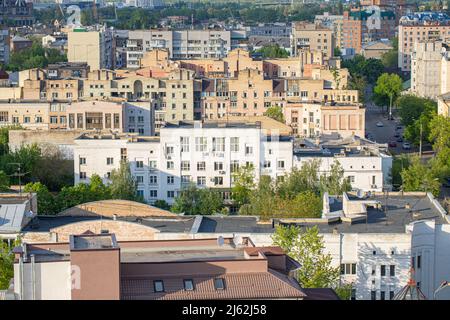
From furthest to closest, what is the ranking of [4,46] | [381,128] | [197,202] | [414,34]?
[414,34] → [4,46] → [381,128] → [197,202]

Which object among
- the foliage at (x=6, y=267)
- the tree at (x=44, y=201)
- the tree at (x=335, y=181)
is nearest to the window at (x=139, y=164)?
the tree at (x=44, y=201)

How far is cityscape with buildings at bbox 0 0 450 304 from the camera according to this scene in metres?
11.5

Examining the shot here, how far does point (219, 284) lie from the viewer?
447 inches

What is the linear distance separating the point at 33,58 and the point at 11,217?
39.7 metres

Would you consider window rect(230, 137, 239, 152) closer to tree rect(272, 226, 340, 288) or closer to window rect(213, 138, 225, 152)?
window rect(213, 138, 225, 152)

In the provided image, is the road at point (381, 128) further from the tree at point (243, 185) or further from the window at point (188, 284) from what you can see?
the window at point (188, 284)

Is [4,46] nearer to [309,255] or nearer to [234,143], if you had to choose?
[234,143]

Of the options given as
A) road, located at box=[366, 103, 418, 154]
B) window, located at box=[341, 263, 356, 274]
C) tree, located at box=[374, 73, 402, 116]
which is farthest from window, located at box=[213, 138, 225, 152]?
tree, located at box=[374, 73, 402, 116]

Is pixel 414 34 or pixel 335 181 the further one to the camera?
pixel 414 34

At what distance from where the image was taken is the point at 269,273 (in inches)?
456

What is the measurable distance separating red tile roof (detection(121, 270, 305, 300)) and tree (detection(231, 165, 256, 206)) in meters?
13.4

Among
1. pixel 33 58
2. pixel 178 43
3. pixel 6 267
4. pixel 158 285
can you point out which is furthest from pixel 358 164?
pixel 178 43

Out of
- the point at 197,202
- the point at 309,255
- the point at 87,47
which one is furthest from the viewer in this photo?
the point at 87,47

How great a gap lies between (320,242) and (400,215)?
2753 mm
